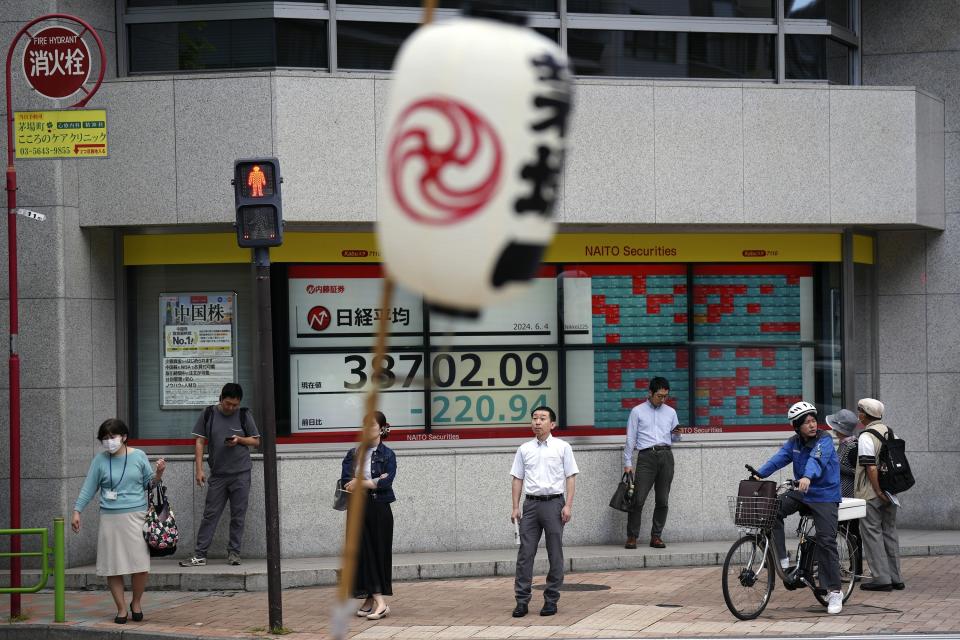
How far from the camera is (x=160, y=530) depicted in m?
11.4

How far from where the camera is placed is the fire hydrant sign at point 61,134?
38.4 feet

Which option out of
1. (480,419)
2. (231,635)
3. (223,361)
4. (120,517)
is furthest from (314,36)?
(231,635)

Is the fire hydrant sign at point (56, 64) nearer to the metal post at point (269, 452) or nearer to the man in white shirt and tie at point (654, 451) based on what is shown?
the metal post at point (269, 452)

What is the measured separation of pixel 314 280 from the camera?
14586mm

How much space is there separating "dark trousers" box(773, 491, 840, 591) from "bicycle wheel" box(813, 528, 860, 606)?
30 cm

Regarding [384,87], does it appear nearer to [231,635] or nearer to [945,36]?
[231,635]

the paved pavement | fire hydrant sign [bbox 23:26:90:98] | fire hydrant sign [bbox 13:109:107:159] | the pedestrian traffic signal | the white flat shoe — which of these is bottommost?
the paved pavement

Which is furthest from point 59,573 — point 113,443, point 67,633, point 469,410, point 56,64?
point 469,410

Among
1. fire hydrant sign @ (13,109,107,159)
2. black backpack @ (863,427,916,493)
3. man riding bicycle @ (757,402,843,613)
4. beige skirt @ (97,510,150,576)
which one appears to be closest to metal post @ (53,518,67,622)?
beige skirt @ (97,510,150,576)

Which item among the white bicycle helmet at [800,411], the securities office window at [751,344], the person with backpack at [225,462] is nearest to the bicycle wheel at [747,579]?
the white bicycle helmet at [800,411]

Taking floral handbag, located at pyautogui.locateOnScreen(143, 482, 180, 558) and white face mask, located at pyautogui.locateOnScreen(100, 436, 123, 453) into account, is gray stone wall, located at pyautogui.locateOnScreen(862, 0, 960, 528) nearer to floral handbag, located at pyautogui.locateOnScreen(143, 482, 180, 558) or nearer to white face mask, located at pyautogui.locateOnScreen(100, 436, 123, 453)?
floral handbag, located at pyautogui.locateOnScreen(143, 482, 180, 558)

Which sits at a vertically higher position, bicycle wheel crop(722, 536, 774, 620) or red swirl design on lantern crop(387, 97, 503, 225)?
red swirl design on lantern crop(387, 97, 503, 225)

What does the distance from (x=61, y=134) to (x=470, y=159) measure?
821cm

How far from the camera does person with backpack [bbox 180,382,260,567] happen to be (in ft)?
44.4
